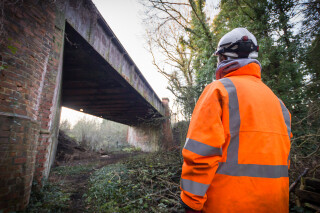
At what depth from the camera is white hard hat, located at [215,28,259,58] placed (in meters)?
1.51

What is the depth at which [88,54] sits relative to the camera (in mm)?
5562

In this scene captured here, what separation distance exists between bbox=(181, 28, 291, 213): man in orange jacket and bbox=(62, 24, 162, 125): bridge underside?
4.19 metres

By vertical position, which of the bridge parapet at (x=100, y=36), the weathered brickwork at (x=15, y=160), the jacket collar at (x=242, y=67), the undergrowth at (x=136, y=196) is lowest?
the undergrowth at (x=136, y=196)

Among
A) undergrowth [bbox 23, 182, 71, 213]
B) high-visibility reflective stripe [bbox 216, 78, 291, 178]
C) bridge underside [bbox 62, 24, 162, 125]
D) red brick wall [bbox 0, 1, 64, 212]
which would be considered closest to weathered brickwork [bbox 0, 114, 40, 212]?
red brick wall [bbox 0, 1, 64, 212]

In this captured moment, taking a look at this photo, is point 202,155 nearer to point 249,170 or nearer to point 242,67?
point 249,170

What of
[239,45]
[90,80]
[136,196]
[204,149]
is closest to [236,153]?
[204,149]

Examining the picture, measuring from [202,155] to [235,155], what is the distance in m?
0.25

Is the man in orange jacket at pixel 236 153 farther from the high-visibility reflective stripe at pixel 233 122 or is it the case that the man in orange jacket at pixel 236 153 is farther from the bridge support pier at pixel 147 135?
the bridge support pier at pixel 147 135

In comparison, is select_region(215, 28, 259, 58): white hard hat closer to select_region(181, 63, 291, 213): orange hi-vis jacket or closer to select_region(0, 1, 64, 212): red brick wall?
select_region(181, 63, 291, 213): orange hi-vis jacket

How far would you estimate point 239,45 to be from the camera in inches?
59.9

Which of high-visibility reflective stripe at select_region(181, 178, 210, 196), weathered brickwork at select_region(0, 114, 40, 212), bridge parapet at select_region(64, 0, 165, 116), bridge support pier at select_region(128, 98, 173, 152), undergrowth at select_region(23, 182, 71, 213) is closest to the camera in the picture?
high-visibility reflective stripe at select_region(181, 178, 210, 196)

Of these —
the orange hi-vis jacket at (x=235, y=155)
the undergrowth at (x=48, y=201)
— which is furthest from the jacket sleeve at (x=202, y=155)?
the undergrowth at (x=48, y=201)

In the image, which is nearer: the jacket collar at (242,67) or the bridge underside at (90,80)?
the jacket collar at (242,67)

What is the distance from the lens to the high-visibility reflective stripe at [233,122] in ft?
3.82
